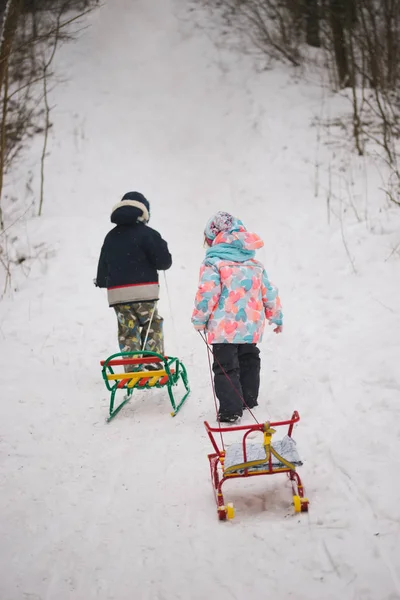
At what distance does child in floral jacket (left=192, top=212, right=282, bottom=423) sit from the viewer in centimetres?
534

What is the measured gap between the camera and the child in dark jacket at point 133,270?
647 centimetres

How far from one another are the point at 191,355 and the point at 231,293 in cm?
248

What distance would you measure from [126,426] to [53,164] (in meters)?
8.96

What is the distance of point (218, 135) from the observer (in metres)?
14.2

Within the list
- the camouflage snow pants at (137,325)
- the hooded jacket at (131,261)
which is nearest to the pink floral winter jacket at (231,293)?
the hooded jacket at (131,261)

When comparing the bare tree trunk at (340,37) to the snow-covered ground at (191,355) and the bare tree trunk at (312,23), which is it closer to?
the snow-covered ground at (191,355)

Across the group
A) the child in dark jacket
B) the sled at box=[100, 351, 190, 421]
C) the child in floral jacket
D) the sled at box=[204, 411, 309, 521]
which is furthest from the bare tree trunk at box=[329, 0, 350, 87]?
the sled at box=[204, 411, 309, 521]

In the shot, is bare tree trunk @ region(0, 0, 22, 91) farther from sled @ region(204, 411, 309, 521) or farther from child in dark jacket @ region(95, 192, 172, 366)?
sled @ region(204, 411, 309, 521)

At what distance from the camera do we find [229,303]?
17.6ft

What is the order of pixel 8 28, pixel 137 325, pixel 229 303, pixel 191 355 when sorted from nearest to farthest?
pixel 229 303 < pixel 137 325 < pixel 191 355 < pixel 8 28

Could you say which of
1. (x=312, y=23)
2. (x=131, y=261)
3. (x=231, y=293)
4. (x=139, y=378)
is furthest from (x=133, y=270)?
(x=312, y=23)

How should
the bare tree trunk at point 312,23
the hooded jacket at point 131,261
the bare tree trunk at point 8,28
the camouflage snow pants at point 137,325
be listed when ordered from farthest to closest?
the bare tree trunk at point 312,23
the bare tree trunk at point 8,28
the camouflage snow pants at point 137,325
the hooded jacket at point 131,261

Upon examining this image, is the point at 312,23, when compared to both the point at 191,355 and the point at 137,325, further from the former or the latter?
the point at 137,325

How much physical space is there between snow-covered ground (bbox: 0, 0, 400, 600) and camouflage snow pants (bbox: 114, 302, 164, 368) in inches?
23.3
